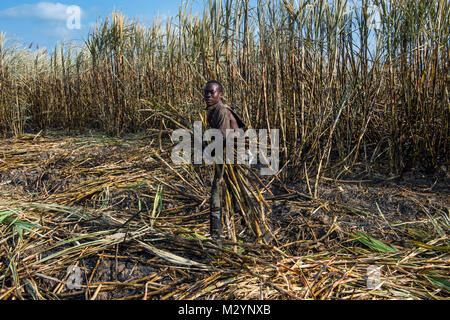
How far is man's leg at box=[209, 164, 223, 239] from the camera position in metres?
1.59

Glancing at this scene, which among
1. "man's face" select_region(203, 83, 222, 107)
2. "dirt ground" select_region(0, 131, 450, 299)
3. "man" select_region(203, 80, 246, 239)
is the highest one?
"man's face" select_region(203, 83, 222, 107)

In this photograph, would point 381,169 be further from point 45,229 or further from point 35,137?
point 35,137

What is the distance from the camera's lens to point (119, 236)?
5.71 ft

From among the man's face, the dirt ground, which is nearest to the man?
the man's face

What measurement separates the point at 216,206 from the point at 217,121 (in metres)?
0.41

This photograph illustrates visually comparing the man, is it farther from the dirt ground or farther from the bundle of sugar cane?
the dirt ground

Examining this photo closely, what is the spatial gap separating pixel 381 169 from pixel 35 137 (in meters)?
3.97

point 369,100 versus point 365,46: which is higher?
point 365,46

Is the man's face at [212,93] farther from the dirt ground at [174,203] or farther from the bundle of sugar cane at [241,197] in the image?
the dirt ground at [174,203]

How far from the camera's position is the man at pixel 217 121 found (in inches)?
59.2

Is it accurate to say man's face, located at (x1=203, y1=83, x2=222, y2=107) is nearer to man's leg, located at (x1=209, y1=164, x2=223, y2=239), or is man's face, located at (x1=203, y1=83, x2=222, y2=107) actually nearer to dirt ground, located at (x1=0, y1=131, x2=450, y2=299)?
man's leg, located at (x1=209, y1=164, x2=223, y2=239)

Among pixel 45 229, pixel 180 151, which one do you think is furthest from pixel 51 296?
pixel 180 151

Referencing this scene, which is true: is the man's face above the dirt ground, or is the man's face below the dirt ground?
above

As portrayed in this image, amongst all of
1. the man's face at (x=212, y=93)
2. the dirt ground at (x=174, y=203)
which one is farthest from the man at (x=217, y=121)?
the dirt ground at (x=174, y=203)
